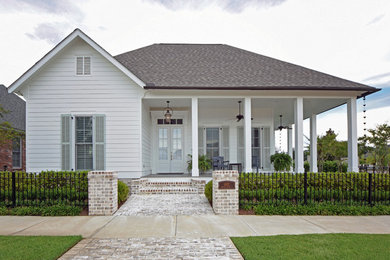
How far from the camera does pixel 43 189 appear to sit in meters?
7.75

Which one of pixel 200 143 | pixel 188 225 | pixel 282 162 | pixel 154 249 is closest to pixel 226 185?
pixel 188 225

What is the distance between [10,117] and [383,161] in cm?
2353

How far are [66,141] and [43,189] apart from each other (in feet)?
8.97

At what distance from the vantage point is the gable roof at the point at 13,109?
53.2 feet

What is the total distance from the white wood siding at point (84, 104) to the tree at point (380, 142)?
1449 cm

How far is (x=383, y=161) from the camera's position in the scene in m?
16.5

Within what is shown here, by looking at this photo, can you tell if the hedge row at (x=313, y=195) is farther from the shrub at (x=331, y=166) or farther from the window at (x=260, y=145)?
the shrub at (x=331, y=166)

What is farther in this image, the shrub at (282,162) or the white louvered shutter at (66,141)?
the shrub at (282,162)

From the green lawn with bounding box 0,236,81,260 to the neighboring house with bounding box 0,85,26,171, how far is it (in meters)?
11.9

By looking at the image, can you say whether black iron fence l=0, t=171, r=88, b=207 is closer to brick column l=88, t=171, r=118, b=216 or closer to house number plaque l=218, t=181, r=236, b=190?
brick column l=88, t=171, r=118, b=216

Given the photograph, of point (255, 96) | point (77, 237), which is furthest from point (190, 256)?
point (255, 96)

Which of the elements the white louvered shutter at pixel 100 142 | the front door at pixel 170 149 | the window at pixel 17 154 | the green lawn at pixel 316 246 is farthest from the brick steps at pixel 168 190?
the window at pixel 17 154

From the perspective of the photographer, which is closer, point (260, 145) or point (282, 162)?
point (282, 162)

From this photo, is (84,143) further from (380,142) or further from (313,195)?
(380,142)
